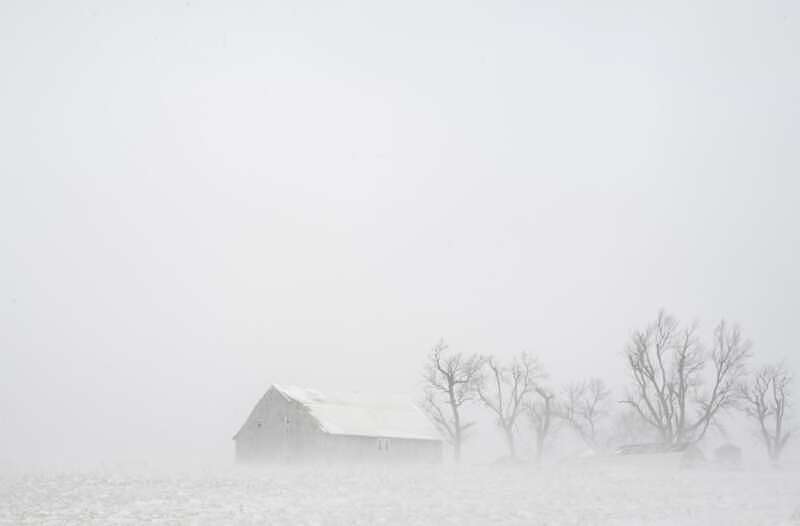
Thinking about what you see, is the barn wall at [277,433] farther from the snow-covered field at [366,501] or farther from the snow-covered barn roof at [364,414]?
the snow-covered field at [366,501]

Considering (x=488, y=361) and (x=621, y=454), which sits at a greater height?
(x=488, y=361)

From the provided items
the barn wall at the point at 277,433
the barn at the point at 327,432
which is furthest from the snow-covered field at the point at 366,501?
the barn wall at the point at 277,433

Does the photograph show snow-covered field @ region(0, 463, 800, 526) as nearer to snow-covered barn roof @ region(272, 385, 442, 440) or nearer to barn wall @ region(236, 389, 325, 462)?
barn wall @ region(236, 389, 325, 462)

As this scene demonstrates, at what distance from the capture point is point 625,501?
2916cm

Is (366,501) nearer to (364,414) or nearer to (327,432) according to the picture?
(327,432)

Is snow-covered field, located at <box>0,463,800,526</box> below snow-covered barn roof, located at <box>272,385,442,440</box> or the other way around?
below

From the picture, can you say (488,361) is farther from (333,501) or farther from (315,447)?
(333,501)

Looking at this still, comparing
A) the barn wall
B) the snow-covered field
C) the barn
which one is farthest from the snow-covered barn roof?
the snow-covered field

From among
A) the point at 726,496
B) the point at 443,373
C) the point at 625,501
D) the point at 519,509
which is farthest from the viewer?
the point at 443,373

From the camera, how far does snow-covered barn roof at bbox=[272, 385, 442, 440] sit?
64.3 metres

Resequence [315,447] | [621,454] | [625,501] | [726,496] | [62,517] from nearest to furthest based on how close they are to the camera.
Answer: [62,517] → [625,501] → [726,496] → [315,447] → [621,454]

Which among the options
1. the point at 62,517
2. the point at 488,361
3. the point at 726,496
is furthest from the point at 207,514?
the point at 488,361

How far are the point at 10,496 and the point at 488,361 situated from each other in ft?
178

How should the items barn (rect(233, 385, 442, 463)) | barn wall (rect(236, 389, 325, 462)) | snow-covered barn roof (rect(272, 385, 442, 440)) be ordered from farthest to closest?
snow-covered barn roof (rect(272, 385, 442, 440)) → barn wall (rect(236, 389, 325, 462)) → barn (rect(233, 385, 442, 463))
